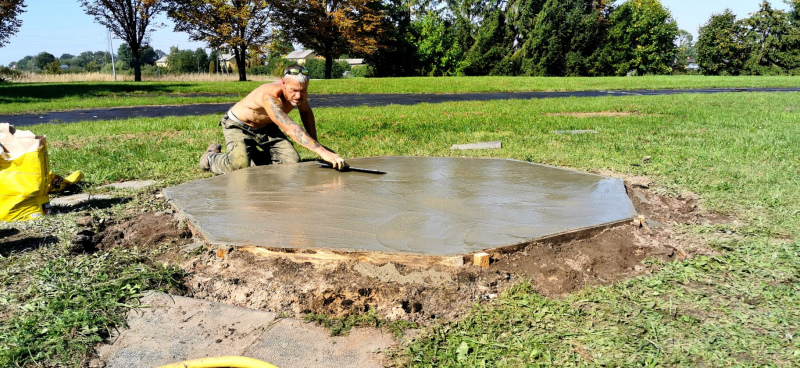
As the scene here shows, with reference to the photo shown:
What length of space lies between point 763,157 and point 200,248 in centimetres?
492

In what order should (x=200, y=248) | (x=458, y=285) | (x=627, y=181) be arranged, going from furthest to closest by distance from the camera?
(x=627, y=181)
(x=200, y=248)
(x=458, y=285)

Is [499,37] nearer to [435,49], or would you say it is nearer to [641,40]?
[435,49]

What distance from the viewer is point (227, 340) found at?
193 cm

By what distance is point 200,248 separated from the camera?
8.92 ft

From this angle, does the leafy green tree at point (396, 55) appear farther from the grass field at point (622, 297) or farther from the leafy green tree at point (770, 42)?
the grass field at point (622, 297)

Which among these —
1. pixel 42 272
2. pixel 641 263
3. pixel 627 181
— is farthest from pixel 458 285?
pixel 627 181

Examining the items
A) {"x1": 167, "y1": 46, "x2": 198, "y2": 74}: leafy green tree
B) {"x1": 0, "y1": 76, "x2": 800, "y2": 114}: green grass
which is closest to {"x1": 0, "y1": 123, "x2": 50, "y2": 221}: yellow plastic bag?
{"x1": 0, "y1": 76, "x2": 800, "y2": 114}: green grass

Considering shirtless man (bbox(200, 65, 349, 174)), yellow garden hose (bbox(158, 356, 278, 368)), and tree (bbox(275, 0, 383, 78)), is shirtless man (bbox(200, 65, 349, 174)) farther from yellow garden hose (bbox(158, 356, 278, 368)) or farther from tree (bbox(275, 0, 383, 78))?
tree (bbox(275, 0, 383, 78))

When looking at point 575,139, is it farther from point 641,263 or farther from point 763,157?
point 641,263

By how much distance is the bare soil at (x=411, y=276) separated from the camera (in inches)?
85.4

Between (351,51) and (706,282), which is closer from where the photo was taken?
(706,282)

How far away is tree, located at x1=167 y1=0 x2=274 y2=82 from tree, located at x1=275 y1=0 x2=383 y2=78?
1.57m

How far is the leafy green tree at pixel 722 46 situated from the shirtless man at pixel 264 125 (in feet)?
119

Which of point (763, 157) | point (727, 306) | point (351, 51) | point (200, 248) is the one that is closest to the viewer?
point (727, 306)
